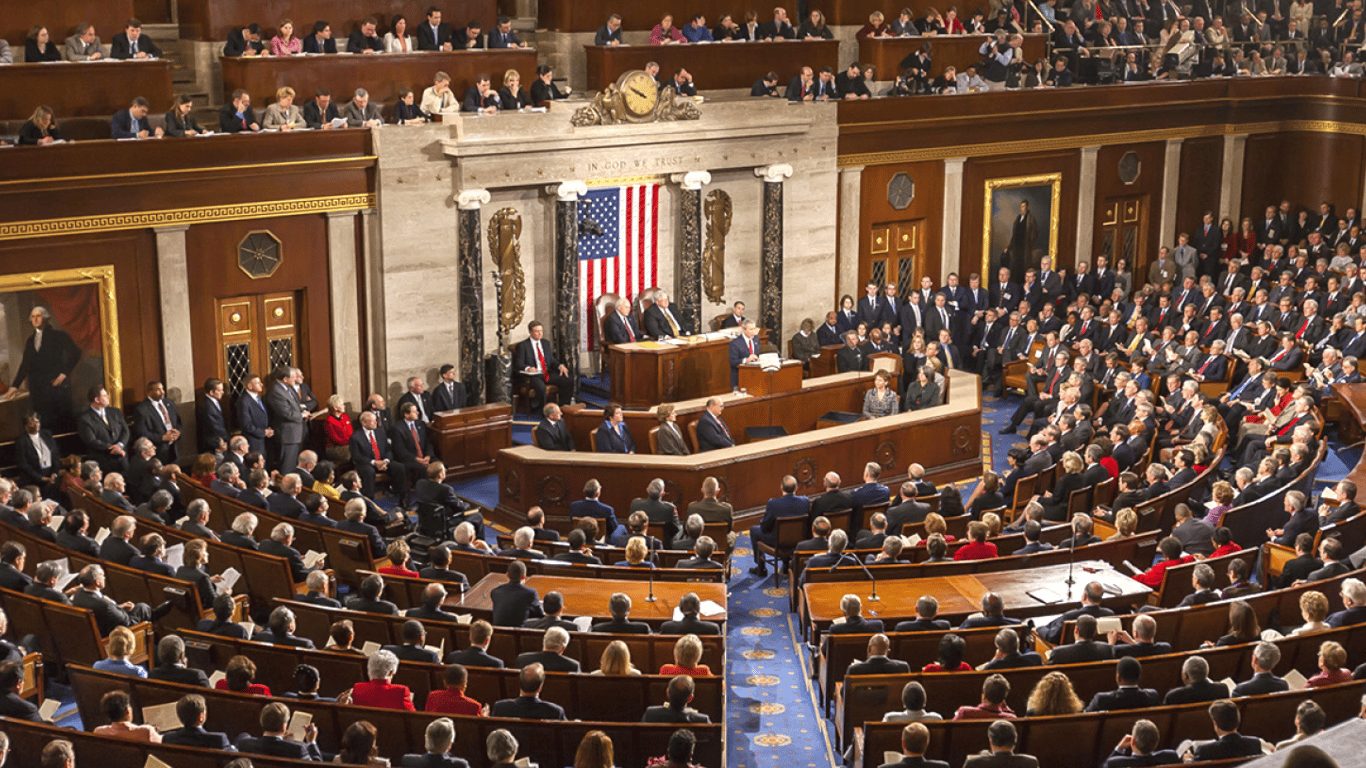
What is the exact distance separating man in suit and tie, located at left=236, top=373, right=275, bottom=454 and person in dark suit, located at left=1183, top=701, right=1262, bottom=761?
1095 centimetres

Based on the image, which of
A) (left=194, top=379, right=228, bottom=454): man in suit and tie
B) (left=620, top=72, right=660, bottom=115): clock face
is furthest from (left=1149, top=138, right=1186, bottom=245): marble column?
(left=194, top=379, right=228, bottom=454): man in suit and tie

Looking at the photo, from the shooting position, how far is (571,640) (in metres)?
9.38

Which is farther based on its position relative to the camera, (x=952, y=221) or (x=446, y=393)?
(x=952, y=221)

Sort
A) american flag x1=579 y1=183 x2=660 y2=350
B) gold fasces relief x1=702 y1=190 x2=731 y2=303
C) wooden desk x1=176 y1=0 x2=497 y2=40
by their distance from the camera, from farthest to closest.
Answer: gold fasces relief x1=702 y1=190 x2=731 y2=303, american flag x1=579 y1=183 x2=660 y2=350, wooden desk x1=176 y1=0 x2=497 y2=40

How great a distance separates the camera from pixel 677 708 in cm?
805

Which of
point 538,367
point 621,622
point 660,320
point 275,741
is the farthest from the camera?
point 660,320


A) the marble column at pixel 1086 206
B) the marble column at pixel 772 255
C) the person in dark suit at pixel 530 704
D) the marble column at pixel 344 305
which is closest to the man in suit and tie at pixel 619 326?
the marble column at pixel 772 255

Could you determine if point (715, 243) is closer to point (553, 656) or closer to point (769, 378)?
point (769, 378)

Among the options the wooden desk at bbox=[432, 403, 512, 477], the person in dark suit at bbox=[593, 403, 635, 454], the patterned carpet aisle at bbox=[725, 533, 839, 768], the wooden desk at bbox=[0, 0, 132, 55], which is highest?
the wooden desk at bbox=[0, 0, 132, 55]

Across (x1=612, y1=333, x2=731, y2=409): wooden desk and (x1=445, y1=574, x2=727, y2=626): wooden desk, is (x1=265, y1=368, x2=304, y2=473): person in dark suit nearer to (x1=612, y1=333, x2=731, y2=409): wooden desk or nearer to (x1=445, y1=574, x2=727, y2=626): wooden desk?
(x1=612, y1=333, x2=731, y2=409): wooden desk

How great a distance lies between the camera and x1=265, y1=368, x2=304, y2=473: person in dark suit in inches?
618

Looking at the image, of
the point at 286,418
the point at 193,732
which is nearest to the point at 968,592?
the point at 193,732

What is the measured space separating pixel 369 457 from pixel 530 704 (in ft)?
25.5

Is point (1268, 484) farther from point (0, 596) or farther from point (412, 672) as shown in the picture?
point (0, 596)
